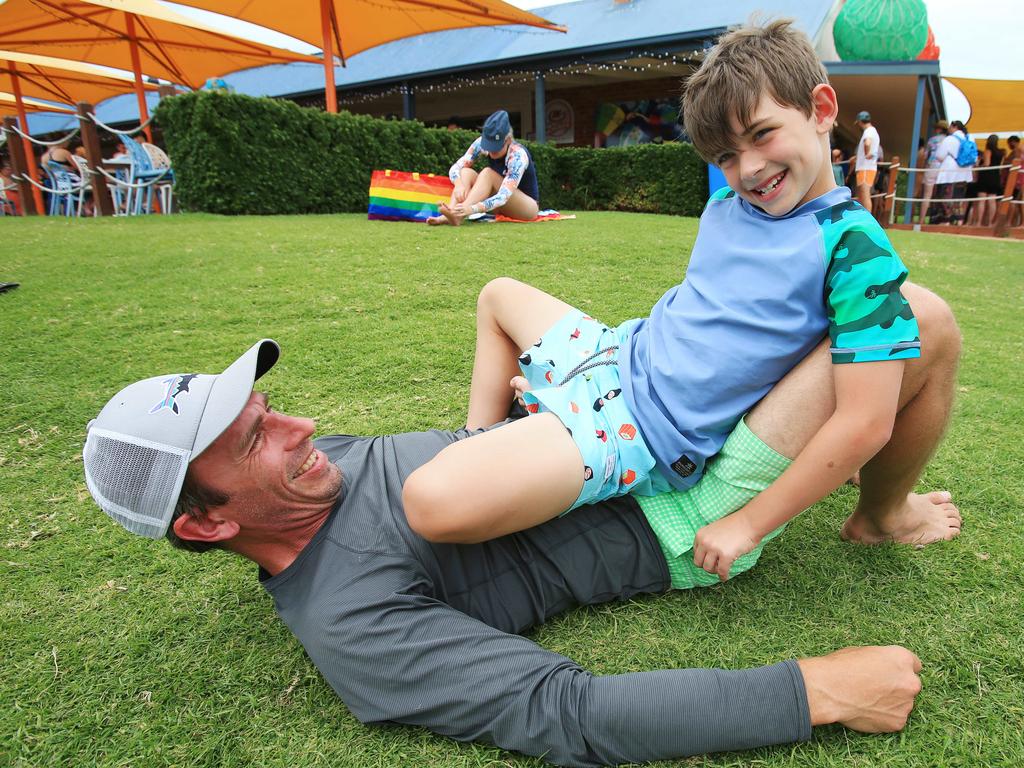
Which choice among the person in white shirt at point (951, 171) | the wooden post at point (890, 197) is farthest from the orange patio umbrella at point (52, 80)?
the person in white shirt at point (951, 171)

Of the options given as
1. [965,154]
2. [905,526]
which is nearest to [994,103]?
[965,154]

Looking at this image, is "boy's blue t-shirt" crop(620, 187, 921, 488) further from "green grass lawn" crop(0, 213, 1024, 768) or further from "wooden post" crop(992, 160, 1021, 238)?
"wooden post" crop(992, 160, 1021, 238)

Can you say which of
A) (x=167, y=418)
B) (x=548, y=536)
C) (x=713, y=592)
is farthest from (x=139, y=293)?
(x=713, y=592)

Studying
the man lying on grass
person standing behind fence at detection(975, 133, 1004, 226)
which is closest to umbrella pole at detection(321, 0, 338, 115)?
the man lying on grass

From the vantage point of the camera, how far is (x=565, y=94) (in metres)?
18.6

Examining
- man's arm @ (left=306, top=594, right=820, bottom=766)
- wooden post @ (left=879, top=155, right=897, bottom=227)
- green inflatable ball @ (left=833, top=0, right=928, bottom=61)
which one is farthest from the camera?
green inflatable ball @ (left=833, top=0, right=928, bottom=61)

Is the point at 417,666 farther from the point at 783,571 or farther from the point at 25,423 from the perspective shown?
the point at 25,423

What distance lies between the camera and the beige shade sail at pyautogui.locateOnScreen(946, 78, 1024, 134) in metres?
21.6

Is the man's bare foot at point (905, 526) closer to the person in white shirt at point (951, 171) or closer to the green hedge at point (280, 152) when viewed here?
the green hedge at point (280, 152)

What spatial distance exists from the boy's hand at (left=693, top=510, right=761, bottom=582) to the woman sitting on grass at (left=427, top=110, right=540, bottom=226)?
19.6 ft

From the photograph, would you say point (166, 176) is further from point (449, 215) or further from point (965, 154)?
point (965, 154)

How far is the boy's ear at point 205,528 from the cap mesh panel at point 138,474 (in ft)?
0.16

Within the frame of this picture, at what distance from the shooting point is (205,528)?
58.7 inches

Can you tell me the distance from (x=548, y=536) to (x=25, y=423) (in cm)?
246
